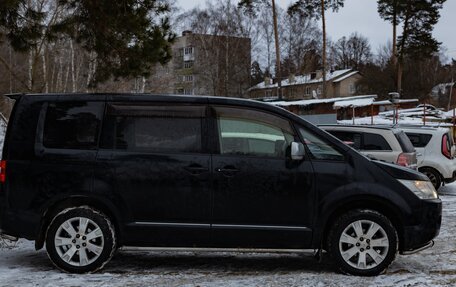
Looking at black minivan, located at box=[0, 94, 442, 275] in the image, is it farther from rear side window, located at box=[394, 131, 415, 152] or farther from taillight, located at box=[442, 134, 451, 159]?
taillight, located at box=[442, 134, 451, 159]

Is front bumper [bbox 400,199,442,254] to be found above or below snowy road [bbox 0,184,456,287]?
above

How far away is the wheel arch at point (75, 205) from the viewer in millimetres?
5539

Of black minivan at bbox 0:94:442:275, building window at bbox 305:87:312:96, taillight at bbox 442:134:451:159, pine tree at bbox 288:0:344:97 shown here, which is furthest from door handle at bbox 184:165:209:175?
building window at bbox 305:87:312:96

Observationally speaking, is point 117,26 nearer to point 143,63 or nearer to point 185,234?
point 143,63

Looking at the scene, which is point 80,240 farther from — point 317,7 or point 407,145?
point 317,7

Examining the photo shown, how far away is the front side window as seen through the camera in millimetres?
5609

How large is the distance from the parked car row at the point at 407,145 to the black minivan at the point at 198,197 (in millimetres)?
3753

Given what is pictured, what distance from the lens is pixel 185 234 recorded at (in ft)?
18.0

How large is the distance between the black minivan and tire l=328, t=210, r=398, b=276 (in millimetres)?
10

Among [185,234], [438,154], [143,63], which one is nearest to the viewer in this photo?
[185,234]

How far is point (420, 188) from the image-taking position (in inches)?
223

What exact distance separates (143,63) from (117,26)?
38.1 inches

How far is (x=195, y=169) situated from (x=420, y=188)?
2.39 meters

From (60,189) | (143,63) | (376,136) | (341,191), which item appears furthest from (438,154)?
(60,189)
